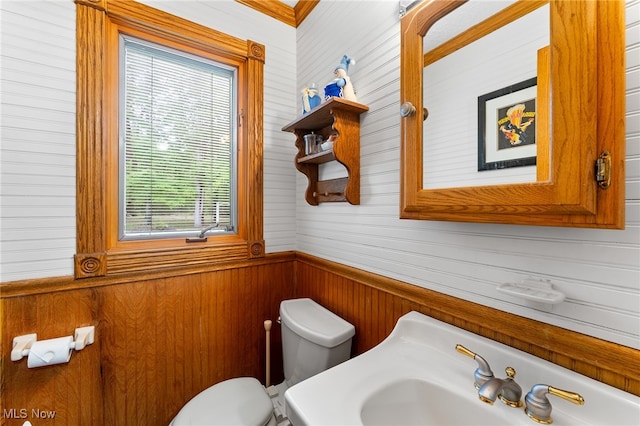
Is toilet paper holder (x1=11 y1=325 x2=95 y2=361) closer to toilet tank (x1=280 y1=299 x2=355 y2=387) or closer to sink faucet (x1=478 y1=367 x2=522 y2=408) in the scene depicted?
toilet tank (x1=280 y1=299 x2=355 y2=387)

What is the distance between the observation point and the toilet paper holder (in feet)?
3.38

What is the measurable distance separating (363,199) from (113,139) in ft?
4.04

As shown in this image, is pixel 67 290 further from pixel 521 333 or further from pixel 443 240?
pixel 521 333

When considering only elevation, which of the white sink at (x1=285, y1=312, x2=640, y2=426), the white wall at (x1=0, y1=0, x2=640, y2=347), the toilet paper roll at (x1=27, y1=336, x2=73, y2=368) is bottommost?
the toilet paper roll at (x1=27, y1=336, x2=73, y2=368)

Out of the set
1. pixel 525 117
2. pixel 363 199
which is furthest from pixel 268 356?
pixel 525 117

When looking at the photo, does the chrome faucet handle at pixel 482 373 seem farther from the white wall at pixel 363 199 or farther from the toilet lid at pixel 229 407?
the toilet lid at pixel 229 407

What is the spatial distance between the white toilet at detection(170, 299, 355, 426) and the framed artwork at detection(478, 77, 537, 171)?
89 centimetres

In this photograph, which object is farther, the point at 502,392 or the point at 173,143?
the point at 173,143

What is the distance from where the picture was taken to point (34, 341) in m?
1.09

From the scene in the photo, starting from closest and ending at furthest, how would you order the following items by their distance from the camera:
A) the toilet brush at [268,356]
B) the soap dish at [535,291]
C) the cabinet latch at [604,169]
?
1. the cabinet latch at [604,169]
2. the soap dish at [535,291]
3. the toilet brush at [268,356]

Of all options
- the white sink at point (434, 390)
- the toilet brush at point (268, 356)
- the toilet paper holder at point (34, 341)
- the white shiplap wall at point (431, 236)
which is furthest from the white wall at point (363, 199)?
the toilet brush at point (268, 356)

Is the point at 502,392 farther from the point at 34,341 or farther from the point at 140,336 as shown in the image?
the point at 34,341

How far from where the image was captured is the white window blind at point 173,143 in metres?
1.35
